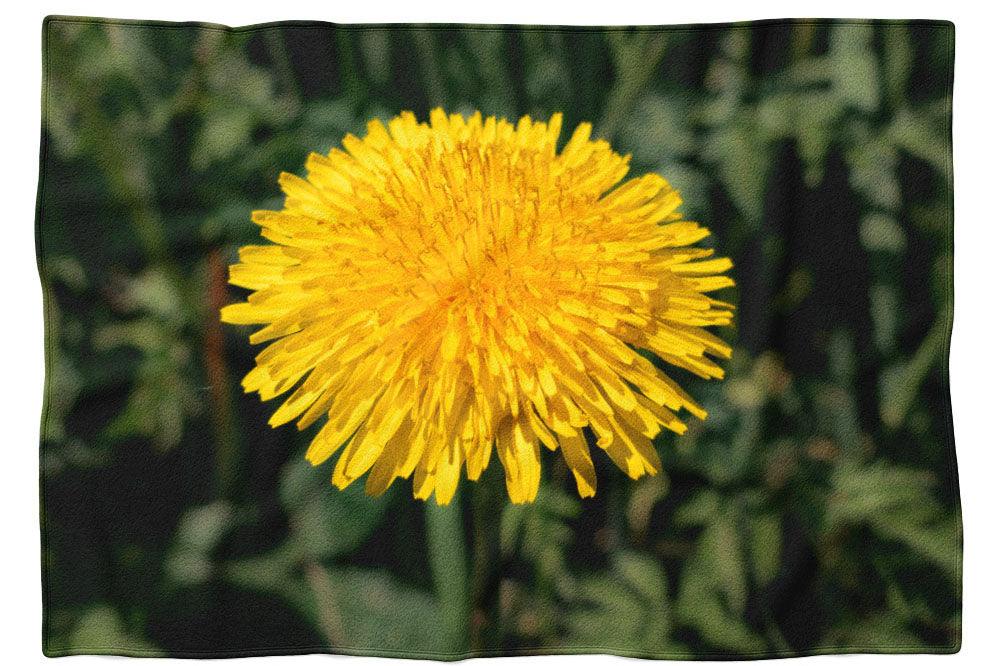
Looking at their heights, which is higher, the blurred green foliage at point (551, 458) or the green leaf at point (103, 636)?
the blurred green foliage at point (551, 458)

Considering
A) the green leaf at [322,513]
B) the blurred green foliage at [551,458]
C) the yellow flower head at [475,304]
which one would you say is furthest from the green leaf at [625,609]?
the green leaf at [322,513]

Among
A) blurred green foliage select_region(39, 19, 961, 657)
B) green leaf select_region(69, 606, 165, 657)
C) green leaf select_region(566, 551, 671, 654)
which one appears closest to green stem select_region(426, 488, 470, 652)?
blurred green foliage select_region(39, 19, 961, 657)

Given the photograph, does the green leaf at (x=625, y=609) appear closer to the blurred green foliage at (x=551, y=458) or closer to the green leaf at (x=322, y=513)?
the blurred green foliage at (x=551, y=458)

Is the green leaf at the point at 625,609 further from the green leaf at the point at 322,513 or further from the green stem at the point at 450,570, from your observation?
the green leaf at the point at 322,513

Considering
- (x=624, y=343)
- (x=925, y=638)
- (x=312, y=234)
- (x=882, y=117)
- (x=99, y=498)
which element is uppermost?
(x=882, y=117)

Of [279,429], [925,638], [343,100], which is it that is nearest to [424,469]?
[279,429]

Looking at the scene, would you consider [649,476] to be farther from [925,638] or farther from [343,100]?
[343,100]

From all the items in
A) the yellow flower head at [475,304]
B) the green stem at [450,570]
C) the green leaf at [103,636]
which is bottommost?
the green leaf at [103,636]
